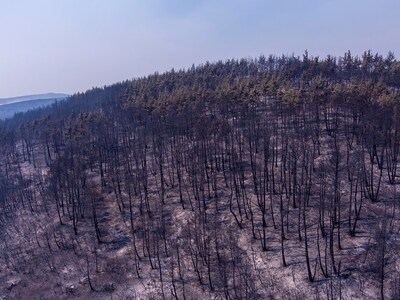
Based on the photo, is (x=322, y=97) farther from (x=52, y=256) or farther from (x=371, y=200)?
(x=52, y=256)

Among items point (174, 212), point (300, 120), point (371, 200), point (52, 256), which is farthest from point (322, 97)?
point (52, 256)

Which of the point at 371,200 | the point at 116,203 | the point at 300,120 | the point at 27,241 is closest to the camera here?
the point at 371,200

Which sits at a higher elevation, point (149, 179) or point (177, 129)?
point (177, 129)

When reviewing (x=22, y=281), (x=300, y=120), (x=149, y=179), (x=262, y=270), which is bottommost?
(x=22, y=281)

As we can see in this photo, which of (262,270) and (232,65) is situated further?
(232,65)

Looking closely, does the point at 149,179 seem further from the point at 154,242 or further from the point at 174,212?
the point at 154,242

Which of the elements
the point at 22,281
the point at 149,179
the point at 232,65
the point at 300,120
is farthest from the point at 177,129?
the point at 232,65

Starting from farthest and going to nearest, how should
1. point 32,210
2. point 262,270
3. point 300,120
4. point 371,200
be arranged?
point 300,120 < point 32,210 < point 371,200 < point 262,270
